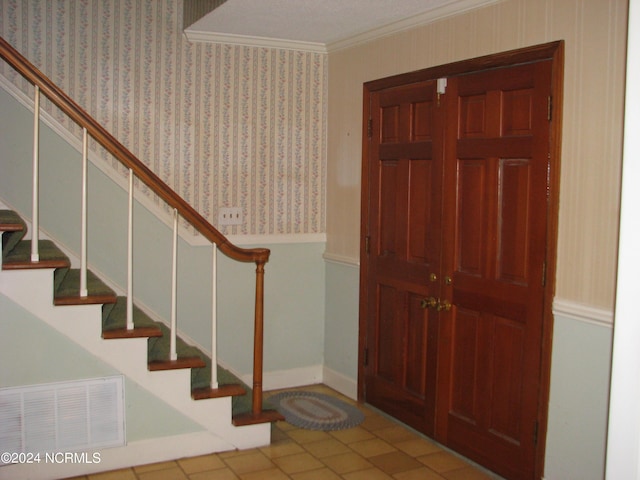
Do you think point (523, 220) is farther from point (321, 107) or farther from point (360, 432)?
point (321, 107)

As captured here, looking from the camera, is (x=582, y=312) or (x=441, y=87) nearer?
(x=582, y=312)

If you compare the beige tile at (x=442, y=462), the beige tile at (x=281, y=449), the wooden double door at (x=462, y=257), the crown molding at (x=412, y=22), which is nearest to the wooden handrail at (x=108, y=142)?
the wooden double door at (x=462, y=257)

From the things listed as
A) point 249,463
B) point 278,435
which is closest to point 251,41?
point 278,435

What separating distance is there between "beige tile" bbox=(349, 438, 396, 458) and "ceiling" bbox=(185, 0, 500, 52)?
228 cm

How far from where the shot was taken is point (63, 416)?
307 cm

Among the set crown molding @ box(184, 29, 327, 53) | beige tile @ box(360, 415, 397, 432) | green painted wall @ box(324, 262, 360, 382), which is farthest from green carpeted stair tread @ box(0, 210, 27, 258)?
beige tile @ box(360, 415, 397, 432)

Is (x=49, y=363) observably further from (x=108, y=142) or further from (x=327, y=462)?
(x=327, y=462)

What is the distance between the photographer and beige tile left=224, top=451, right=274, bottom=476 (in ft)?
10.5

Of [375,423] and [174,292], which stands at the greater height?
[174,292]

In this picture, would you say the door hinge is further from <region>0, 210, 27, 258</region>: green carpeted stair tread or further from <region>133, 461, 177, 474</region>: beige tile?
<region>133, 461, 177, 474</region>: beige tile

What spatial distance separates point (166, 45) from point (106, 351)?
1916mm

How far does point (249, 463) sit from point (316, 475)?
1.16 ft

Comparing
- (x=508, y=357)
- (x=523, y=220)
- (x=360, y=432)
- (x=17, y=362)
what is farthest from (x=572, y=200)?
(x=17, y=362)

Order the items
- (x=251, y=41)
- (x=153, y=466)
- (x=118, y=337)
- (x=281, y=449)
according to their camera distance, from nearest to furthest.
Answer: (x=118, y=337) → (x=153, y=466) → (x=281, y=449) → (x=251, y=41)
